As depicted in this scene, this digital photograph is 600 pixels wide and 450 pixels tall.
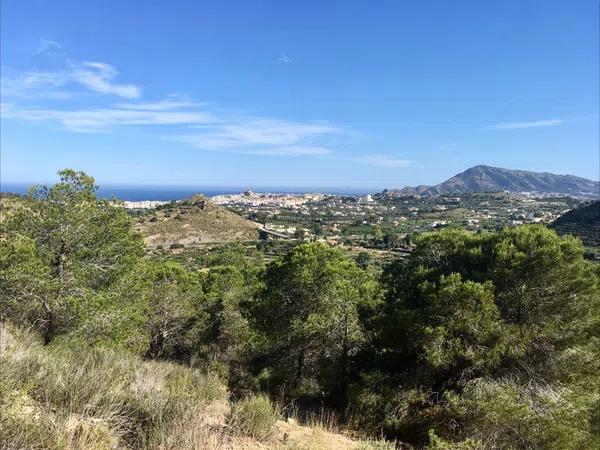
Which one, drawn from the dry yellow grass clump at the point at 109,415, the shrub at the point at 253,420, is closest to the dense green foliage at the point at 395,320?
the shrub at the point at 253,420

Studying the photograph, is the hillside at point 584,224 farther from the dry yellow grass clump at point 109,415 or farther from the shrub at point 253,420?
the dry yellow grass clump at point 109,415

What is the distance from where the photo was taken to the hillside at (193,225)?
257 ft

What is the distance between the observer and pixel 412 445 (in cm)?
668

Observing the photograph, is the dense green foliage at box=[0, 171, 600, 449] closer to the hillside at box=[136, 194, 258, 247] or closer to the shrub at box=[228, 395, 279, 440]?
the shrub at box=[228, 395, 279, 440]

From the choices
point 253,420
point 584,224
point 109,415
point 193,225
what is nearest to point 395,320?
point 253,420

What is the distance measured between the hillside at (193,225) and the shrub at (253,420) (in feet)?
238

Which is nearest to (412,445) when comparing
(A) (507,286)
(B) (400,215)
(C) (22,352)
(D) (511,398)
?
(D) (511,398)

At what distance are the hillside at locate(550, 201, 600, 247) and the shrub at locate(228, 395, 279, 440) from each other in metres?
62.2

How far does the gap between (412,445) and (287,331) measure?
169 inches

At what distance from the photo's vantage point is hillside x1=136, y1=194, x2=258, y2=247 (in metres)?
78.3

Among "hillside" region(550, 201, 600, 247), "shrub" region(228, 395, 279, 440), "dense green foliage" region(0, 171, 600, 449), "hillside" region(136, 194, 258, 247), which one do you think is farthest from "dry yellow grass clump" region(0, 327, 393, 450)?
"hillside" region(136, 194, 258, 247)

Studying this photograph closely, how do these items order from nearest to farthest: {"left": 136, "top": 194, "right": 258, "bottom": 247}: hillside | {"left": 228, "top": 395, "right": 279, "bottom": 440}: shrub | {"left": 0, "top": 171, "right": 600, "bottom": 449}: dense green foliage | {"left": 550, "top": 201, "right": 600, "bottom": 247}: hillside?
{"left": 228, "top": 395, "right": 279, "bottom": 440}: shrub, {"left": 0, "top": 171, "right": 600, "bottom": 449}: dense green foliage, {"left": 550, "top": 201, "right": 600, "bottom": 247}: hillside, {"left": 136, "top": 194, "right": 258, "bottom": 247}: hillside

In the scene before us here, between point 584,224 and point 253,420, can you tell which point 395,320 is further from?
point 584,224

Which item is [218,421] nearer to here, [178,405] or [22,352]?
[178,405]
